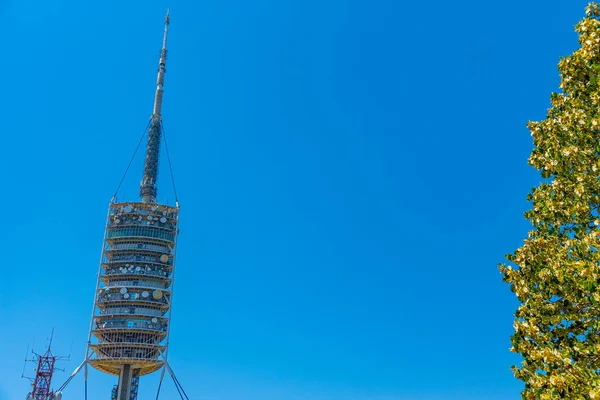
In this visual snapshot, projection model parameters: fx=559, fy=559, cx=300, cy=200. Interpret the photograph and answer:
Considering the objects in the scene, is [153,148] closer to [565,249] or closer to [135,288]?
[135,288]

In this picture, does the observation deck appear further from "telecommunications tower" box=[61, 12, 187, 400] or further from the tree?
the tree

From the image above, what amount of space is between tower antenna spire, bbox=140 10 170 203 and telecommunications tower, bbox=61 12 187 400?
5.21 metres

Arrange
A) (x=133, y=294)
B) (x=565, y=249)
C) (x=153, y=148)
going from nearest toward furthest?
(x=565, y=249)
(x=133, y=294)
(x=153, y=148)

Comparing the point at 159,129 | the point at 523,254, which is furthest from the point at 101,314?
the point at 523,254

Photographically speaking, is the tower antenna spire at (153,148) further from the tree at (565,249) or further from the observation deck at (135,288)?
the tree at (565,249)

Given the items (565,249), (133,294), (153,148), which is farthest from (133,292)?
(565,249)

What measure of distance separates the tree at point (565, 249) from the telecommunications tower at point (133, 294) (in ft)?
364

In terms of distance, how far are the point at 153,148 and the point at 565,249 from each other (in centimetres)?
13483

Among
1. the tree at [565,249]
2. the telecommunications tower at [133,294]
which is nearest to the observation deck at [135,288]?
the telecommunications tower at [133,294]

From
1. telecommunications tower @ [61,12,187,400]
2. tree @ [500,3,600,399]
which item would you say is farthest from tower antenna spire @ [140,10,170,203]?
tree @ [500,3,600,399]

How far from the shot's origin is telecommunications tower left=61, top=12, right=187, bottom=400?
12362 centimetres

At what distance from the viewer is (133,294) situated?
127 meters

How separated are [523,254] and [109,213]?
410 feet

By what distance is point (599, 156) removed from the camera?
78.8 feet
